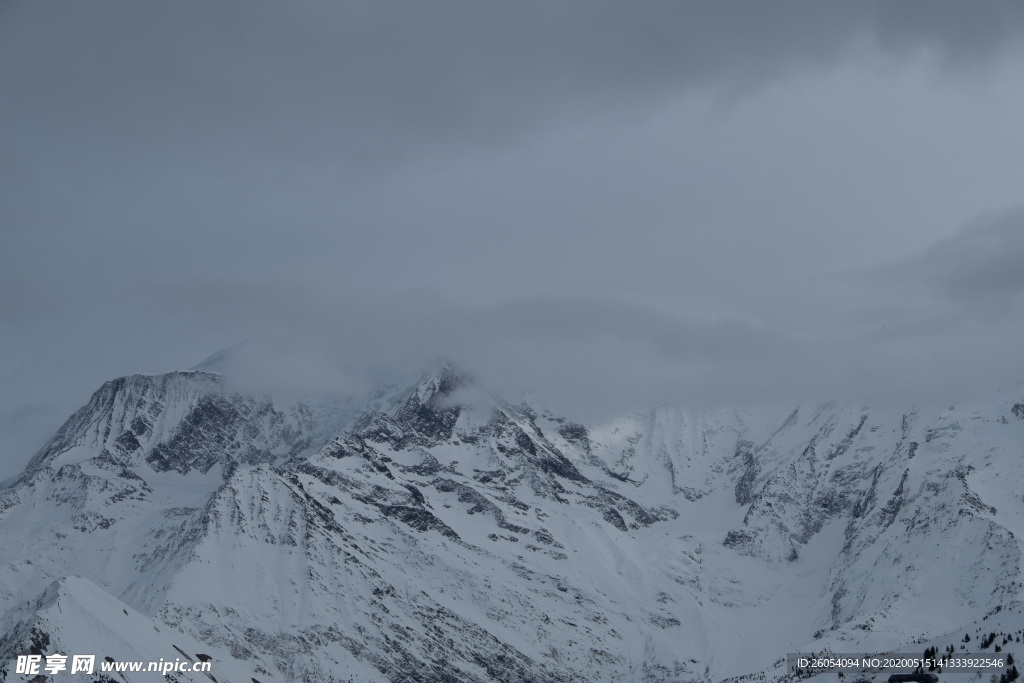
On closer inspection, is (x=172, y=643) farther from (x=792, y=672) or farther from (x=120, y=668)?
(x=792, y=672)

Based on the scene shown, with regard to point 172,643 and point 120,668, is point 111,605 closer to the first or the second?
point 172,643

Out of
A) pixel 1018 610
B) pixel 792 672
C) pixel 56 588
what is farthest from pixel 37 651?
pixel 1018 610

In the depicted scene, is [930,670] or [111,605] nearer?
[930,670]

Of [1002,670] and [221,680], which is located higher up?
[1002,670]

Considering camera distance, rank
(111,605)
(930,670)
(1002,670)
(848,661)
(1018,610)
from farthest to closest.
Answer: (111,605), (848,661), (1018,610), (930,670), (1002,670)

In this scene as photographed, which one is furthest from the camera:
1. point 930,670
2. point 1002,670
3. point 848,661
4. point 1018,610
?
point 848,661

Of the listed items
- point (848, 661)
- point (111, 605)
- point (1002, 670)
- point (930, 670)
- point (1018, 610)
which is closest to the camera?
point (1002, 670)

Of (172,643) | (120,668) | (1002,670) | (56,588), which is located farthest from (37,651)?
(1002,670)

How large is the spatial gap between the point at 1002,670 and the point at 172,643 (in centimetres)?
14189

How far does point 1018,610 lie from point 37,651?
147m

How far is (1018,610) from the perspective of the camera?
529ft

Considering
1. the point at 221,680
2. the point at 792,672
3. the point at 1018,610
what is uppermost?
the point at 1018,610

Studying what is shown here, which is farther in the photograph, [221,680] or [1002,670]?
[221,680]

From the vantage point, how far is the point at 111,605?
193 metres
